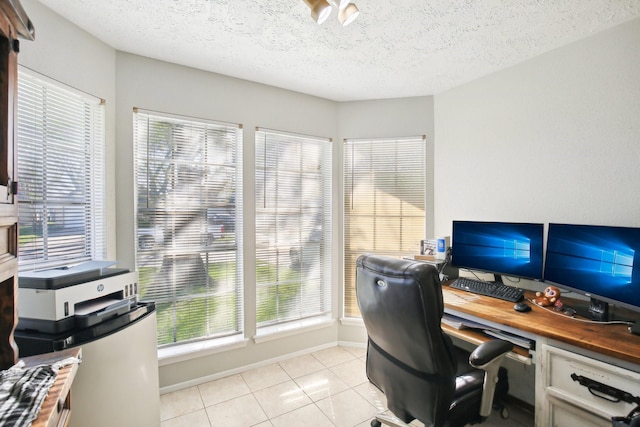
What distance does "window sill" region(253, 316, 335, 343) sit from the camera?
8.70ft

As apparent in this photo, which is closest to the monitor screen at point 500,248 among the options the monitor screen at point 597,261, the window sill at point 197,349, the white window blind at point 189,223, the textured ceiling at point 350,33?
the monitor screen at point 597,261

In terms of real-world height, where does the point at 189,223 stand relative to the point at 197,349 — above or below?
above

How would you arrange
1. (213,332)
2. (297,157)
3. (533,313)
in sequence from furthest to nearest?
(297,157), (213,332), (533,313)

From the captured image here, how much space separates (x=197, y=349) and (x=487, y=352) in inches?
84.0

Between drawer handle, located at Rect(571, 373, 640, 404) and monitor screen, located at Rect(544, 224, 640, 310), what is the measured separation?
44 centimetres

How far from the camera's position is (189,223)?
2.36 meters

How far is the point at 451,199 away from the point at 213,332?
99.7 inches

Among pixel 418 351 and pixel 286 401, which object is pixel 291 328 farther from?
pixel 418 351

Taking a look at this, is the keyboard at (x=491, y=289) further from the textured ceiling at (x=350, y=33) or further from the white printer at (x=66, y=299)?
the white printer at (x=66, y=299)

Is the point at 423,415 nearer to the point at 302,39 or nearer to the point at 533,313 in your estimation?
the point at 533,313

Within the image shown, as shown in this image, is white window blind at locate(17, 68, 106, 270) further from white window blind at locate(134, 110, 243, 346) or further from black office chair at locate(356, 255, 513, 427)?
black office chair at locate(356, 255, 513, 427)

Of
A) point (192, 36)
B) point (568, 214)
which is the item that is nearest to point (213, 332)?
point (192, 36)

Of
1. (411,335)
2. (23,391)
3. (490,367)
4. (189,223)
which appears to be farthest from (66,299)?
(490,367)

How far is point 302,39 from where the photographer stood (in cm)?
191
